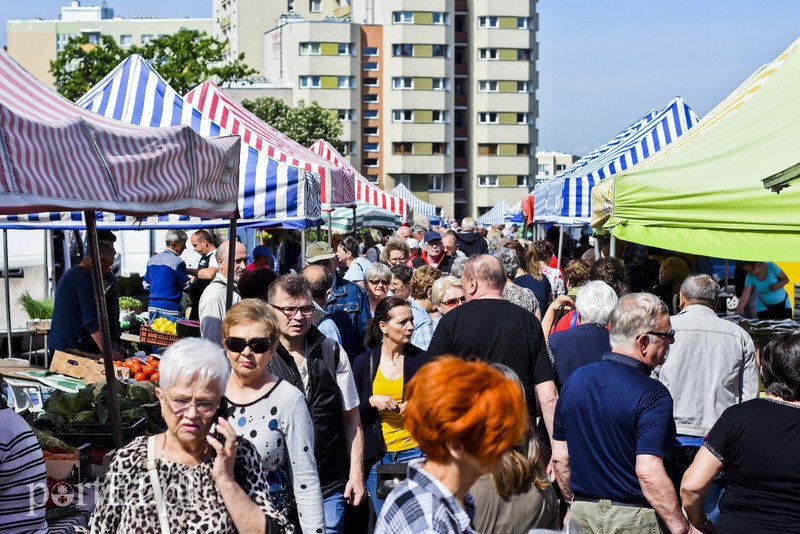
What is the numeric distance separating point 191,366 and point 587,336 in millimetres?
3341

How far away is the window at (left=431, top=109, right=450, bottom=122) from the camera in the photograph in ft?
299

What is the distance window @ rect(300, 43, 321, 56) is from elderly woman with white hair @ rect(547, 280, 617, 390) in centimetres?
8571

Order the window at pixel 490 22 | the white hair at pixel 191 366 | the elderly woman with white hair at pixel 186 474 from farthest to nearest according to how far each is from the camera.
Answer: the window at pixel 490 22 < the white hair at pixel 191 366 < the elderly woman with white hair at pixel 186 474

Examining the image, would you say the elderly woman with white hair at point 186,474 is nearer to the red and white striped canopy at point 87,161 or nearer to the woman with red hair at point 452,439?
the woman with red hair at point 452,439

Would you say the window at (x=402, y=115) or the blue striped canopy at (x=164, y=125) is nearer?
the blue striped canopy at (x=164, y=125)

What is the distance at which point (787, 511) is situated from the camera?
4.26 m

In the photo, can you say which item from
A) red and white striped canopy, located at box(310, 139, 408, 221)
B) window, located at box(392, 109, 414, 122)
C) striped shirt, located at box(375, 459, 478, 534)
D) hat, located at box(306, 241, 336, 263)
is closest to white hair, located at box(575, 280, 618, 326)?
striped shirt, located at box(375, 459, 478, 534)

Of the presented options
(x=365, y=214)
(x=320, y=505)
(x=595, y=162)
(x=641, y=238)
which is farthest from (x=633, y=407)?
(x=365, y=214)

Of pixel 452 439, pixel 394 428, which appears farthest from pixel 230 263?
pixel 452 439

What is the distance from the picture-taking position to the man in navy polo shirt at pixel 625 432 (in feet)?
15.0

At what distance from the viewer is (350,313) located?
841cm

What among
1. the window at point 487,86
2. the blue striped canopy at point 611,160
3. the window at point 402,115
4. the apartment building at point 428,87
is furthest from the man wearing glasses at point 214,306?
the window at point 487,86

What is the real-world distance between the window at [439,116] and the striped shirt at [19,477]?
88.5 metres

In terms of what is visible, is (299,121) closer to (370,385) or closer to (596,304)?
(596,304)
